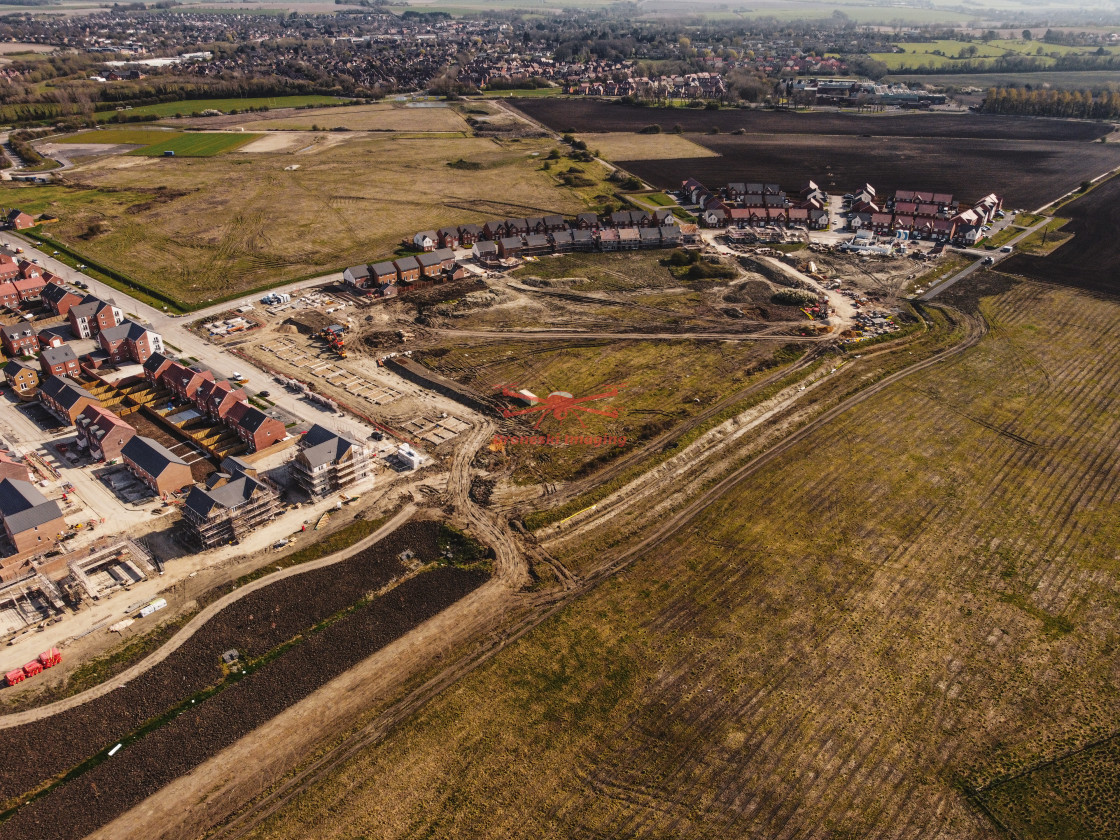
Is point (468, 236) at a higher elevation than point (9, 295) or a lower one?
higher

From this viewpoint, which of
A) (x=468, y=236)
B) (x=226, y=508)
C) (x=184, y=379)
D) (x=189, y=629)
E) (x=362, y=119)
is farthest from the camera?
(x=362, y=119)

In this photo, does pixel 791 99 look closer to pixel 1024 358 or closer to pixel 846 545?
pixel 1024 358

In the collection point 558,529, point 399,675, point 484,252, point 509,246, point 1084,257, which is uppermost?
point 1084,257

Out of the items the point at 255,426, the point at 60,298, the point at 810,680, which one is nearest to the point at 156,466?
the point at 255,426

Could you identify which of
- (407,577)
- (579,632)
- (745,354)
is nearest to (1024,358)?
(745,354)

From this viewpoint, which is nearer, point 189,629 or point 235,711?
point 235,711

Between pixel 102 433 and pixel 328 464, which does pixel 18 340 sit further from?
pixel 328 464

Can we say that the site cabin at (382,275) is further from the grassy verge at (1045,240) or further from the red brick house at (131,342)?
the grassy verge at (1045,240)
